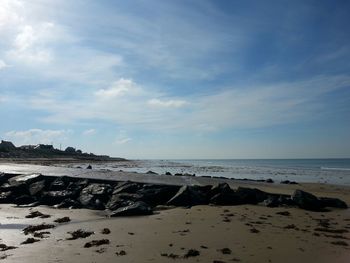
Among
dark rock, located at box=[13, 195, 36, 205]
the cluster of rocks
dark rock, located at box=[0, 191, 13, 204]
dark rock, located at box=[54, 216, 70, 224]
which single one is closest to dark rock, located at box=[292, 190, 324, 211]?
the cluster of rocks

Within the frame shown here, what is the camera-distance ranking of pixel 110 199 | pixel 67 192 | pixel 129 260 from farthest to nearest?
pixel 67 192 < pixel 110 199 < pixel 129 260

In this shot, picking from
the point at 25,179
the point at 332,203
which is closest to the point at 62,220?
the point at 25,179

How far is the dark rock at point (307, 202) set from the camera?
53.6 feet

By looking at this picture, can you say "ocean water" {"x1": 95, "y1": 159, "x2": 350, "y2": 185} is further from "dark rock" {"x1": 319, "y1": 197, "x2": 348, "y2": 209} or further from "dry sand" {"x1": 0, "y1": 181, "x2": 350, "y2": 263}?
"dry sand" {"x1": 0, "y1": 181, "x2": 350, "y2": 263}

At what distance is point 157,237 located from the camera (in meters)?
10.5

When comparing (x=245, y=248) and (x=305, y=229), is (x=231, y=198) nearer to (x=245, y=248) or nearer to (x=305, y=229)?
(x=305, y=229)

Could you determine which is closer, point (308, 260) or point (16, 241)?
point (308, 260)

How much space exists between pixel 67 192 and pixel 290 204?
9.70 metres

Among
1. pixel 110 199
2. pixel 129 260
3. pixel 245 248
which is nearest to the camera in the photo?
pixel 129 260

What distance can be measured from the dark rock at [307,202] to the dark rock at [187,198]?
3.83m

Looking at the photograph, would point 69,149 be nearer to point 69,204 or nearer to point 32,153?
point 32,153

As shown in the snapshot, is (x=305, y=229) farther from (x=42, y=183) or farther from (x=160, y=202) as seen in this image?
(x=42, y=183)

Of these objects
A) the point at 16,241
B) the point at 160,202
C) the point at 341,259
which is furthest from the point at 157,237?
the point at 160,202

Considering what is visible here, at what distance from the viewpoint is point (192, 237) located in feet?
34.6
